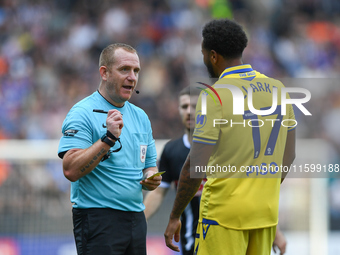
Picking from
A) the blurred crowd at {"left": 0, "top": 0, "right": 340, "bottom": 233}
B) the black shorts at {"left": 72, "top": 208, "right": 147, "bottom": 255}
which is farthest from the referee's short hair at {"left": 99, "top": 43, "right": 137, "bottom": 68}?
the blurred crowd at {"left": 0, "top": 0, "right": 340, "bottom": 233}

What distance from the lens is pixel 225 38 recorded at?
4.00 metres

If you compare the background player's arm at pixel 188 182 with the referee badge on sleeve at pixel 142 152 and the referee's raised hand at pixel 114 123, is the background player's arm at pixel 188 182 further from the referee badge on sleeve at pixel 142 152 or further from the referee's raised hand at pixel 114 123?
the referee's raised hand at pixel 114 123

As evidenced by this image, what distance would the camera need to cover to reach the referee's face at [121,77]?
13.9 ft

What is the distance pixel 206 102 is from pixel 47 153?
4.72 metres

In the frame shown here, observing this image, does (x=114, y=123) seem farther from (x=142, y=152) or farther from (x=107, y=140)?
(x=142, y=152)

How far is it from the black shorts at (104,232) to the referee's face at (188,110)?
5.23 ft

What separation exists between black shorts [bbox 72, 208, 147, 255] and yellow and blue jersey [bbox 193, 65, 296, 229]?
0.62 metres

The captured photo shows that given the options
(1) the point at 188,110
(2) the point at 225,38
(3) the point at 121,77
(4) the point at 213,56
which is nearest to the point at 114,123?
(3) the point at 121,77

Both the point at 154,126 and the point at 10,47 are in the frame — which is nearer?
the point at 154,126

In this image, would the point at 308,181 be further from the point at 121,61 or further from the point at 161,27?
the point at 161,27

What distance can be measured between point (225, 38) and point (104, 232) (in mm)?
1710

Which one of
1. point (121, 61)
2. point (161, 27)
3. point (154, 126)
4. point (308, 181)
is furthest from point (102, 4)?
point (121, 61)

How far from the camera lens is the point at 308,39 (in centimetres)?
1432

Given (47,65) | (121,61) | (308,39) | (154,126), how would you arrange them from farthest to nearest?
(308,39)
(47,65)
(154,126)
(121,61)
